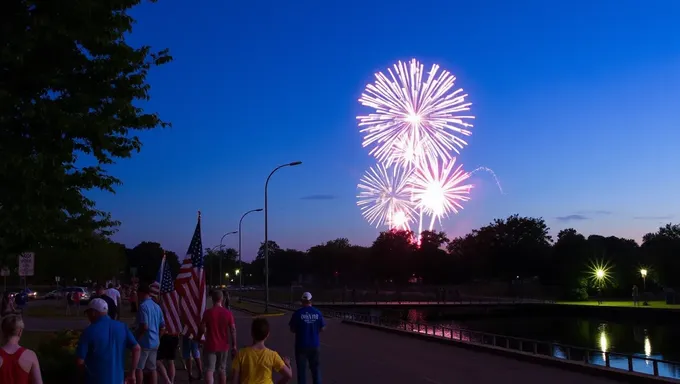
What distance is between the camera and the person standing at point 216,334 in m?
11.5

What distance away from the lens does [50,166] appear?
10656 mm

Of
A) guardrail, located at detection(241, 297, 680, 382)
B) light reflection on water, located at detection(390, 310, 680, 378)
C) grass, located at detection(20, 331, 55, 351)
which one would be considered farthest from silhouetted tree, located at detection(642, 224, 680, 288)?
grass, located at detection(20, 331, 55, 351)

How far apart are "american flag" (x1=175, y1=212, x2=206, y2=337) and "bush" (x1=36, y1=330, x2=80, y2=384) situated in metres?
2.31

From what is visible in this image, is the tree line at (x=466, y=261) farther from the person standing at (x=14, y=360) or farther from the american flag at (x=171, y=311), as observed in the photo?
the person standing at (x=14, y=360)

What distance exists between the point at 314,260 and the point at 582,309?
91.5m

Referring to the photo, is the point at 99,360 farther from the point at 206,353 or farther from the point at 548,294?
the point at 548,294

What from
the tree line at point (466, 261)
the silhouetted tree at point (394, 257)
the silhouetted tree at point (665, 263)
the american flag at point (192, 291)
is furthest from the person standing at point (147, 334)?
the silhouetted tree at point (394, 257)

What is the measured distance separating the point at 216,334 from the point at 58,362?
3.98m

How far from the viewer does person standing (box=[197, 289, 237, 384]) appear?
11.5 meters

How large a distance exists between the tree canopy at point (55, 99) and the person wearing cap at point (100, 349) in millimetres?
3140

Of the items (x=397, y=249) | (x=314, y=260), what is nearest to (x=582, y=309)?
(x=397, y=249)

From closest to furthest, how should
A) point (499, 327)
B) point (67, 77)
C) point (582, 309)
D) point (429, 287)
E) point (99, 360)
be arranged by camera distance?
point (99, 360)
point (67, 77)
point (499, 327)
point (582, 309)
point (429, 287)

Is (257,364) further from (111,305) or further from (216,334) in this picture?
(111,305)

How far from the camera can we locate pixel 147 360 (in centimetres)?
1156
